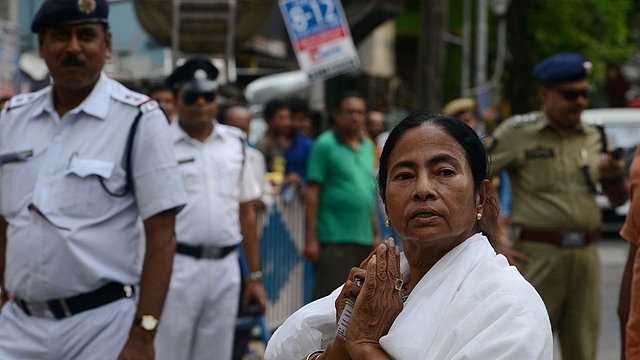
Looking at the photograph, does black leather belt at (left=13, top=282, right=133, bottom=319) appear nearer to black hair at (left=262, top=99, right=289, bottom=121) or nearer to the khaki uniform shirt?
the khaki uniform shirt

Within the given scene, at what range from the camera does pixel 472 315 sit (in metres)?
3.05

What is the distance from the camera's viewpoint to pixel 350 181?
9.00 meters

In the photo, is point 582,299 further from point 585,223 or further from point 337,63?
point 337,63

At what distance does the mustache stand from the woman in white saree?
1.62 m

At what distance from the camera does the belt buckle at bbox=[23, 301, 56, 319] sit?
4.57 m

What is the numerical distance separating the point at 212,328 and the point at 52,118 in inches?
86.7

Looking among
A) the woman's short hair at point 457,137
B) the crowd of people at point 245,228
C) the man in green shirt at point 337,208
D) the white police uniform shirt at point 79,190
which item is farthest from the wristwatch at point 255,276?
the woman's short hair at point 457,137

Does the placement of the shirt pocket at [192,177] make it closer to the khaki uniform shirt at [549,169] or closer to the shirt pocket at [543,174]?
the khaki uniform shirt at [549,169]

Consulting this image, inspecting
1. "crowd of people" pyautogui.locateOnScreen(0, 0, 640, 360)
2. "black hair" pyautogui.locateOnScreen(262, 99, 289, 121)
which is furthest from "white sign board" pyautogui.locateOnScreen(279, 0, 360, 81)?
"crowd of people" pyautogui.locateOnScreen(0, 0, 640, 360)

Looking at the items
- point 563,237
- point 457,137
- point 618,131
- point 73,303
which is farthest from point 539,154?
point 618,131

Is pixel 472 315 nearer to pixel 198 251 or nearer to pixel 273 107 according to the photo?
pixel 198 251

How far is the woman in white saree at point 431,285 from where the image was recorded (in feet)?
9.96

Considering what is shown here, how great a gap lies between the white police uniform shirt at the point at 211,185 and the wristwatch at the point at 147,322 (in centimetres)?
203

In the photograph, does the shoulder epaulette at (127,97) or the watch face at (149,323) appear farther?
the shoulder epaulette at (127,97)
